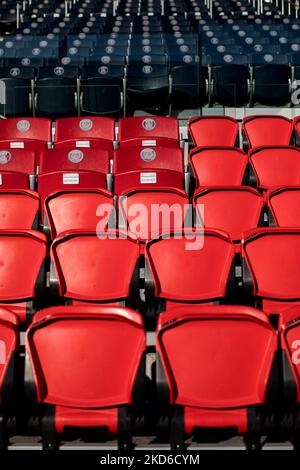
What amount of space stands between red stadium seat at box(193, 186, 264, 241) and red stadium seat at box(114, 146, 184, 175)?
0.95 m

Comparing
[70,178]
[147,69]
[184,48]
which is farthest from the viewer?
[184,48]

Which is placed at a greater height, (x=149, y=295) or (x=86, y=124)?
(x=86, y=124)

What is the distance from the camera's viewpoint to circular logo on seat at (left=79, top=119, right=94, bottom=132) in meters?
5.40

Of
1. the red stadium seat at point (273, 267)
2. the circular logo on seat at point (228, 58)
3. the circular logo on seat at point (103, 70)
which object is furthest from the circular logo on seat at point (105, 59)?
the red stadium seat at point (273, 267)

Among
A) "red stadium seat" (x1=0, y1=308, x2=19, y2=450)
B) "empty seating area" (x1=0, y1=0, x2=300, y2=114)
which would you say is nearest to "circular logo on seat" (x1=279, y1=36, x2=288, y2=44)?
"empty seating area" (x1=0, y1=0, x2=300, y2=114)

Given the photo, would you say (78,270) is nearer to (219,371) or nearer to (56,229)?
(56,229)

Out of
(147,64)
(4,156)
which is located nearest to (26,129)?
(4,156)

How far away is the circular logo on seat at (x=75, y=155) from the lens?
4.54 meters

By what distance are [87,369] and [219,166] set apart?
2474mm

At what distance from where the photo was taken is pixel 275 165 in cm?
447

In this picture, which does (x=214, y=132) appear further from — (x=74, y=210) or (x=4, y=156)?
(x=74, y=210)

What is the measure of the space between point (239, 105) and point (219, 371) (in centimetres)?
502

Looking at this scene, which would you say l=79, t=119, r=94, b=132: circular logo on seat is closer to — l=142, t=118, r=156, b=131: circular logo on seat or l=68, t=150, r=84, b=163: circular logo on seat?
l=142, t=118, r=156, b=131: circular logo on seat

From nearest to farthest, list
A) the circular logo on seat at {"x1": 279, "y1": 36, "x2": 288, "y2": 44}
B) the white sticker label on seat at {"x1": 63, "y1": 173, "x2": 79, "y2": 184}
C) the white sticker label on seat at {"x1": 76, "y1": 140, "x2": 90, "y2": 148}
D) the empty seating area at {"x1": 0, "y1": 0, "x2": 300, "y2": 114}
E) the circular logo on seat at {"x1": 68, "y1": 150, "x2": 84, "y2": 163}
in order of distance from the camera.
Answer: the white sticker label on seat at {"x1": 63, "y1": 173, "x2": 79, "y2": 184}
the circular logo on seat at {"x1": 68, "y1": 150, "x2": 84, "y2": 163}
the white sticker label on seat at {"x1": 76, "y1": 140, "x2": 90, "y2": 148}
the empty seating area at {"x1": 0, "y1": 0, "x2": 300, "y2": 114}
the circular logo on seat at {"x1": 279, "y1": 36, "x2": 288, "y2": 44}
